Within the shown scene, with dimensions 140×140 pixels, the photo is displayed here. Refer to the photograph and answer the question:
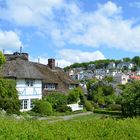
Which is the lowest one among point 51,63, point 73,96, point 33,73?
point 73,96

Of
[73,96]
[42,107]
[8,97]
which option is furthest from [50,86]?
[8,97]

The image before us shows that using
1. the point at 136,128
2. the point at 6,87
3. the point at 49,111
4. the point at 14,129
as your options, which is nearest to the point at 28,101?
the point at 49,111

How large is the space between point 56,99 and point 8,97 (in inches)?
553

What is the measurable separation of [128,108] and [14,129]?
23796 millimetres

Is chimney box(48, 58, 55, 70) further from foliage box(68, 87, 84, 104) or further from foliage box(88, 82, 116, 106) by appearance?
foliage box(88, 82, 116, 106)

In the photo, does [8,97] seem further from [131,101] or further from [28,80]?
[131,101]

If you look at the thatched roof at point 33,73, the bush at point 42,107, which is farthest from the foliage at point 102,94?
the bush at point 42,107

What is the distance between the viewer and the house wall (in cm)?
5025

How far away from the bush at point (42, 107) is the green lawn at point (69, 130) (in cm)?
3346

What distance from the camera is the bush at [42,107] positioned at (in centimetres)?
4916

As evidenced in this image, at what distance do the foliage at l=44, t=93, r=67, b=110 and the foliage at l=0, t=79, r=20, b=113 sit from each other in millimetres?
11597

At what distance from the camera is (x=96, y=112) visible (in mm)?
57188

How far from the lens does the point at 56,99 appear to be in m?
55.6

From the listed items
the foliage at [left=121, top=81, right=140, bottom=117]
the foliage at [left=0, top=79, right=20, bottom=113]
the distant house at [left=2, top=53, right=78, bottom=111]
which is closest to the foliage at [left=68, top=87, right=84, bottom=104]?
the distant house at [left=2, top=53, right=78, bottom=111]
